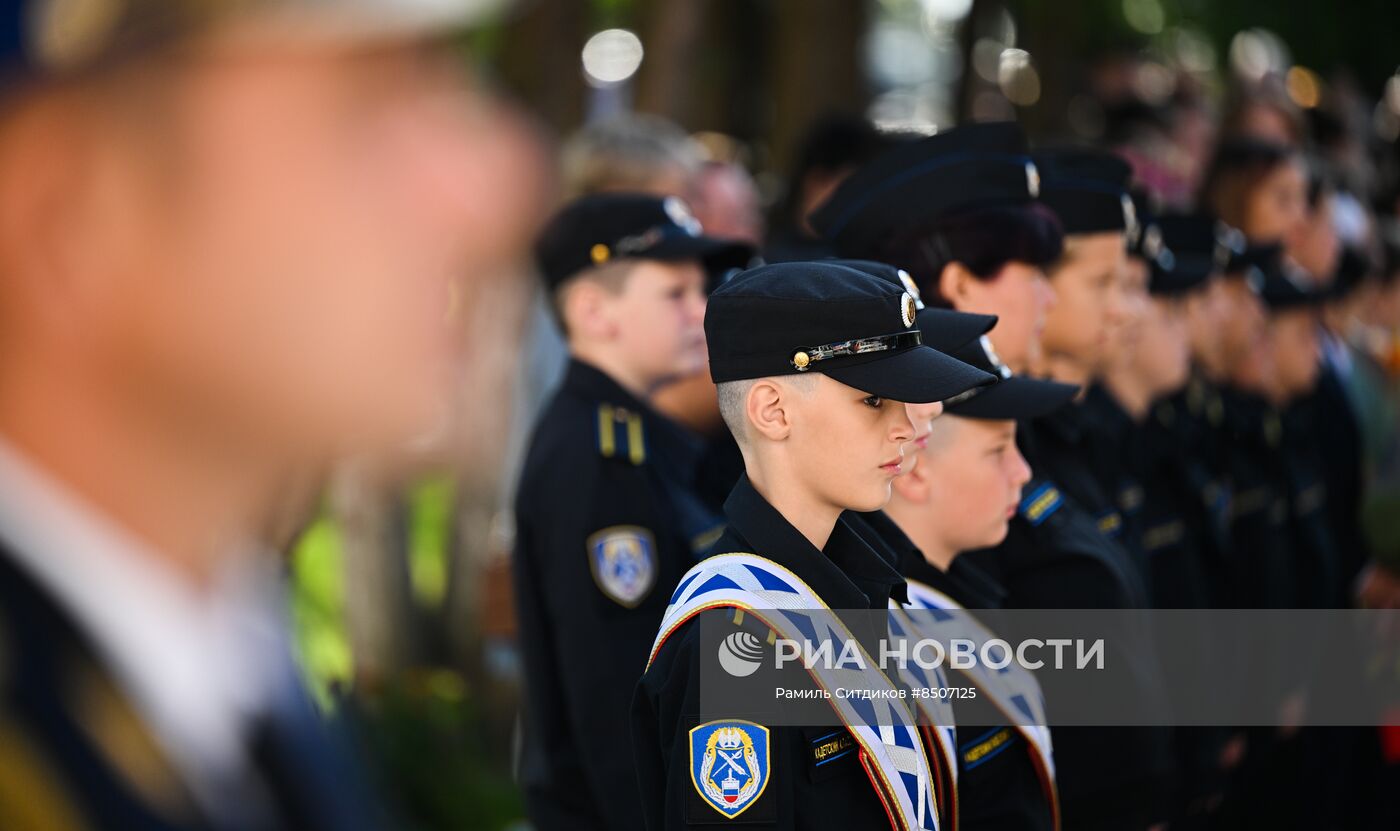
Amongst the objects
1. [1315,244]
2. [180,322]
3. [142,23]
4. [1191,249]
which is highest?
[142,23]

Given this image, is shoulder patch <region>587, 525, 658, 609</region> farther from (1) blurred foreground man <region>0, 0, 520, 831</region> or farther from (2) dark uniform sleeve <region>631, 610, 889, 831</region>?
(1) blurred foreground man <region>0, 0, 520, 831</region>

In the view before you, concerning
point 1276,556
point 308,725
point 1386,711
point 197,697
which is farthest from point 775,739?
point 1386,711

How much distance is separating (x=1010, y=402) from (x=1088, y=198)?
1.12m

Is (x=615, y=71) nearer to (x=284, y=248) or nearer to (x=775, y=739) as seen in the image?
(x=775, y=739)

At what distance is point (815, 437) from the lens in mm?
2518

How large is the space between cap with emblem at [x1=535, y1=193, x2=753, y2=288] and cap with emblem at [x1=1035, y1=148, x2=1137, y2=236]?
2.78 feet

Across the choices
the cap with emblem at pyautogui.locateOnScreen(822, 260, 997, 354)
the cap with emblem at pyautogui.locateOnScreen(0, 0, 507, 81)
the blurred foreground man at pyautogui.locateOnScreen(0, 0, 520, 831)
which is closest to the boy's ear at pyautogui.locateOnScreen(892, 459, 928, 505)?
the cap with emblem at pyautogui.locateOnScreen(822, 260, 997, 354)

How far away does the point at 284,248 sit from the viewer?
1012 mm

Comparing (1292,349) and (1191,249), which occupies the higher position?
(1191,249)

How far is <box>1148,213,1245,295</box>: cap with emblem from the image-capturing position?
5023 millimetres

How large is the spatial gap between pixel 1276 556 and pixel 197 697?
494cm

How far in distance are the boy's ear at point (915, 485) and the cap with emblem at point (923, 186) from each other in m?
0.63

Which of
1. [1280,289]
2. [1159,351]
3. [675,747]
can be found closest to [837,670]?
[675,747]
